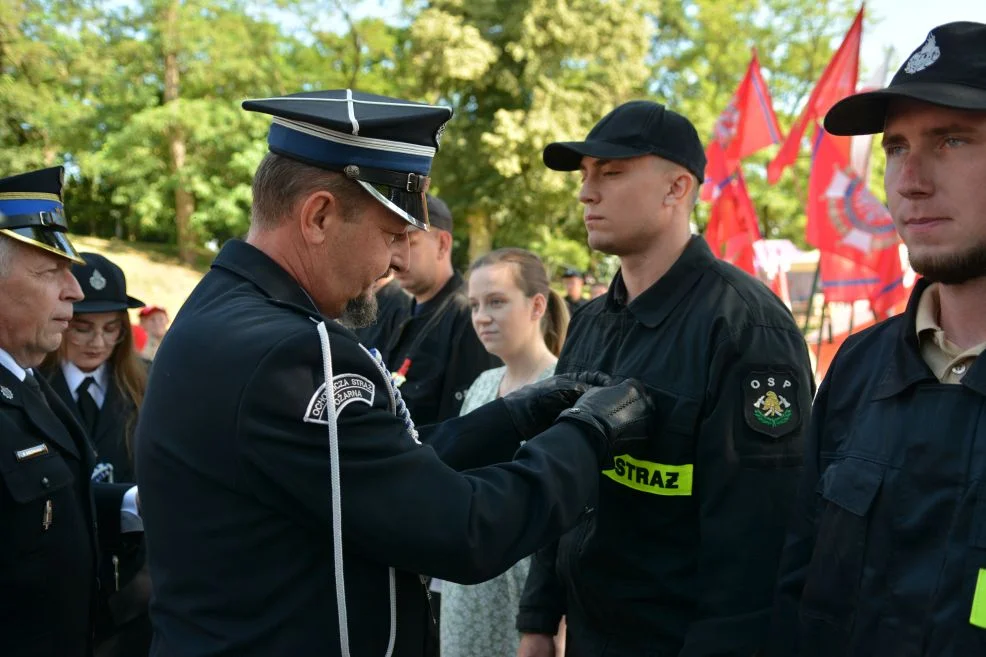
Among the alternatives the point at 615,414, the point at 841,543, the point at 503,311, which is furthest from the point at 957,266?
the point at 503,311

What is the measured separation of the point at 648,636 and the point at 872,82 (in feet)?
27.1

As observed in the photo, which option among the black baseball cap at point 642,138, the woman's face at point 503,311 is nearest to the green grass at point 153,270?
the woman's face at point 503,311

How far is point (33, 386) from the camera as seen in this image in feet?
9.86

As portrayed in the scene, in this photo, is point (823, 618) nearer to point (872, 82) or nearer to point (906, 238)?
point (906, 238)

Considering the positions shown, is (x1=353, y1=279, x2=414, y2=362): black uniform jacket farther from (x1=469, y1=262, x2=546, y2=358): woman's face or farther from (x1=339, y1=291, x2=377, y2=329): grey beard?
(x1=339, y1=291, x2=377, y2=329): grey beard

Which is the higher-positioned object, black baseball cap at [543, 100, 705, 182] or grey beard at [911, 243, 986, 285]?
black baseball cap at [543, 100, 705, 182]

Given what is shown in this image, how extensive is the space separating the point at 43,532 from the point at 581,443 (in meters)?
1.84

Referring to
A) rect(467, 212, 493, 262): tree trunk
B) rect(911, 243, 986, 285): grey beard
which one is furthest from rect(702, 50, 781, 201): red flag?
rect(467, 212, 493, 262): tree trunk

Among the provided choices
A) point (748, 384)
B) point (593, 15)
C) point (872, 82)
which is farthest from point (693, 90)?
point (748, 384)

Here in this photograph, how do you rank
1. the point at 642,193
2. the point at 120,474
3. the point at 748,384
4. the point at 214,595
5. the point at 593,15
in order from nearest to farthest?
the point at 214,595 → the point at 748,384 → the point at 642,193 → the point at 120,474 → the point at 593,15

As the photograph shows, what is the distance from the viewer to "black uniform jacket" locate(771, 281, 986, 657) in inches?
63.9

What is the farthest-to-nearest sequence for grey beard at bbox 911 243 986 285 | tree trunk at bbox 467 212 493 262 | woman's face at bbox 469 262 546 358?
tree trunk at bbox 467 212 493 262, woman's face at bbox 469 262 546 358, grey beard at bbox 911 243 986 285

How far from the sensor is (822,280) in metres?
8.63

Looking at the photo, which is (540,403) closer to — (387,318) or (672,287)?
(672,287)
